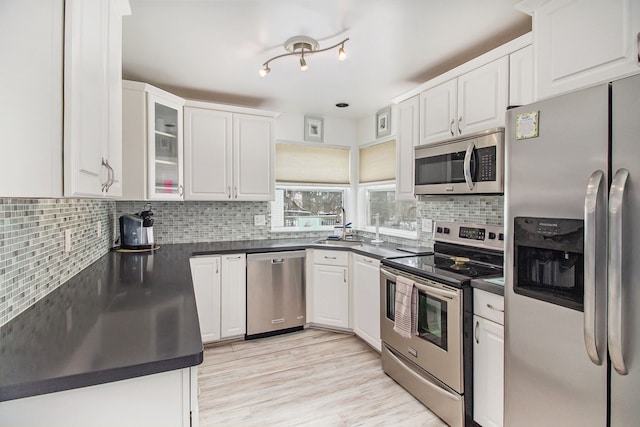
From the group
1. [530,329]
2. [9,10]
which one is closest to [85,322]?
[9,10]

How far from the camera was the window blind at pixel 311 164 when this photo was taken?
387 centimetres

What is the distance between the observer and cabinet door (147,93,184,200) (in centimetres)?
280

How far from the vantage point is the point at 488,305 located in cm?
175

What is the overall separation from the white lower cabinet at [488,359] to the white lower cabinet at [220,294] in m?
2.07

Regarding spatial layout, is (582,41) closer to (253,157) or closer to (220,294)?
(253,157)

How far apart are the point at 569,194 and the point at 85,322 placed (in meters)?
1.89

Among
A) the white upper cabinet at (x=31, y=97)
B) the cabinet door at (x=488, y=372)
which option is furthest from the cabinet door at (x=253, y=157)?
the white upper cabinet at (x=31, y=97)

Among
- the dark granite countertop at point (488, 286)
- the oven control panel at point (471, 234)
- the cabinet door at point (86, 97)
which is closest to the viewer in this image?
the cabinet door at point (86, 97)

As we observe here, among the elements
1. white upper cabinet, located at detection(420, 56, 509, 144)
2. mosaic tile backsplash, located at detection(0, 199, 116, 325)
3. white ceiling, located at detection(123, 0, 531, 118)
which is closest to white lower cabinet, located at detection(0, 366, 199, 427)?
mosaic tile backsplash, located at detection(0, 199, 116, 325)

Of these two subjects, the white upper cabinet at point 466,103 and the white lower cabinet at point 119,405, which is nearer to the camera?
the white lower cabinet at point 119,405

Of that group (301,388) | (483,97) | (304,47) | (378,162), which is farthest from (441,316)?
(378,162)

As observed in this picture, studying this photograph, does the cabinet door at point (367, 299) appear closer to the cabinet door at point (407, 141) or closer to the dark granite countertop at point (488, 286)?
the cabinet door at point (407, 141)

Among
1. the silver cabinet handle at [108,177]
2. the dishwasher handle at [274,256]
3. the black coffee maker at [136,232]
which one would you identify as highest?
the silver cabinet handle at [108,177]

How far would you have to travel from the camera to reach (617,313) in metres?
1.10
